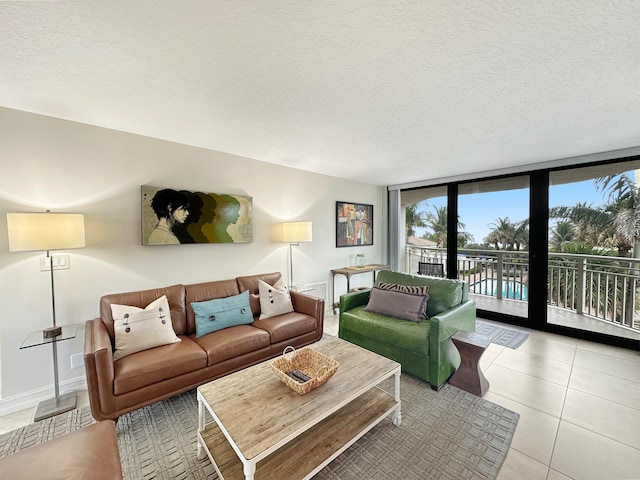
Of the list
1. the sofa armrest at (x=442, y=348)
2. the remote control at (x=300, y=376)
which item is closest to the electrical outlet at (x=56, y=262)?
the remote control at (x=300, y=376)

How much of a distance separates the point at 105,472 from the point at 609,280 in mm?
5056

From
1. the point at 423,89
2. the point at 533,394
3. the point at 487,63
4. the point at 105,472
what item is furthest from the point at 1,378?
the point at 533,394

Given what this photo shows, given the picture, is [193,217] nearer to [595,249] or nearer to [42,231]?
[42,231]

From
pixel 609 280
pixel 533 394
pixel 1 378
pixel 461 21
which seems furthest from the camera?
pixel 609 280

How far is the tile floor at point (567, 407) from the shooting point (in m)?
1.49

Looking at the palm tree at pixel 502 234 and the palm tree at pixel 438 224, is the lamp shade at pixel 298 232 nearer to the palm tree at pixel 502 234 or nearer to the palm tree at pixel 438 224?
the palm tree at pixel 438 224

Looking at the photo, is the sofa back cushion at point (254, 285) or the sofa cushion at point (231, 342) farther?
the sofa back cushion at point (254, 285)

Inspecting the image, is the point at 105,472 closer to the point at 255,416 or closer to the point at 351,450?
the point at 255,416

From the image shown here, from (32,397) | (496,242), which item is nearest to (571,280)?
(496,242)

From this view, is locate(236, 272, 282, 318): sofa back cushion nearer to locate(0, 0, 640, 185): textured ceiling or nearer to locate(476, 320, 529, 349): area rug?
locate(0, 0, 640, 185): textured ceiling

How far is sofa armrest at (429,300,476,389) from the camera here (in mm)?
2178

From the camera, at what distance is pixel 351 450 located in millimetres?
1602

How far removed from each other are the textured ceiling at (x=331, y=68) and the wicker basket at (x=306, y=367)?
1.87m

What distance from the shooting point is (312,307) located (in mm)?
2928
